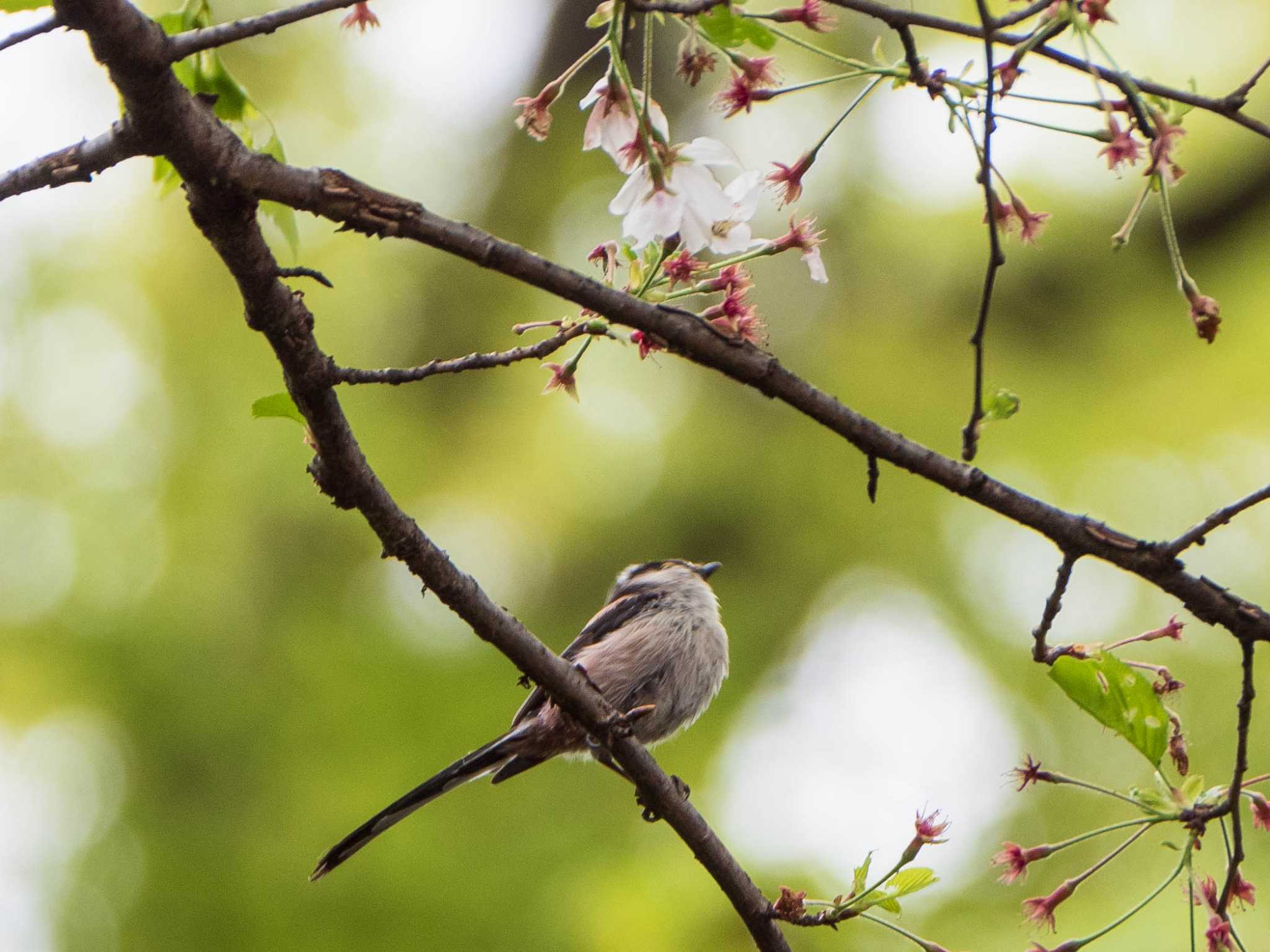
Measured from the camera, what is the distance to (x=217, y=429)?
6.36m

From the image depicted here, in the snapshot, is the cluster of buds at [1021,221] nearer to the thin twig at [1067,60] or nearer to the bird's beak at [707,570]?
the thin twig at [1067,60]

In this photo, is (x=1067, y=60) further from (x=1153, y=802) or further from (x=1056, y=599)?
(x=1153, y=802)

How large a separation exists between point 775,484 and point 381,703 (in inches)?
92.7

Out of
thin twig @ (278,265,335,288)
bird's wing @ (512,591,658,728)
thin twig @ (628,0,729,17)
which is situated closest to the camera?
thin twig @ (628,0,729,17)

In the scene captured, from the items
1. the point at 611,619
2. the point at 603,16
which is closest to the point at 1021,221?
the point at 603,16

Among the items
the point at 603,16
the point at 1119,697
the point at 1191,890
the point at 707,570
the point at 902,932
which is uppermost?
the point at 707,570

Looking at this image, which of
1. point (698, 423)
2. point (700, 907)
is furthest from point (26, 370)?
point (700, 907)

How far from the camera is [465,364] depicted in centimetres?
178

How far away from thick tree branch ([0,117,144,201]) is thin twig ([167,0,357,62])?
0.78 feet

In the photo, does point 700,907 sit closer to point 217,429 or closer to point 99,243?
point 217,429

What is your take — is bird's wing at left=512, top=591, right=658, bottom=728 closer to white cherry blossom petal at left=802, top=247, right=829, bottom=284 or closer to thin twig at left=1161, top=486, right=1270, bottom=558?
white cherry blossom petal at left=802, top=247, right=829, bottom=284

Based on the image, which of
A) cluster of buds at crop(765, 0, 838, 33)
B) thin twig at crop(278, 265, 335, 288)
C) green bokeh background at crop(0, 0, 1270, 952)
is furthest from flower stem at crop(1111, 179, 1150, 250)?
green bokeh background at crop(0, 0, 1270, 952)

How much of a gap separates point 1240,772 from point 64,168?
1898mm

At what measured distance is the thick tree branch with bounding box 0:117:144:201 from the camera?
172 cm
